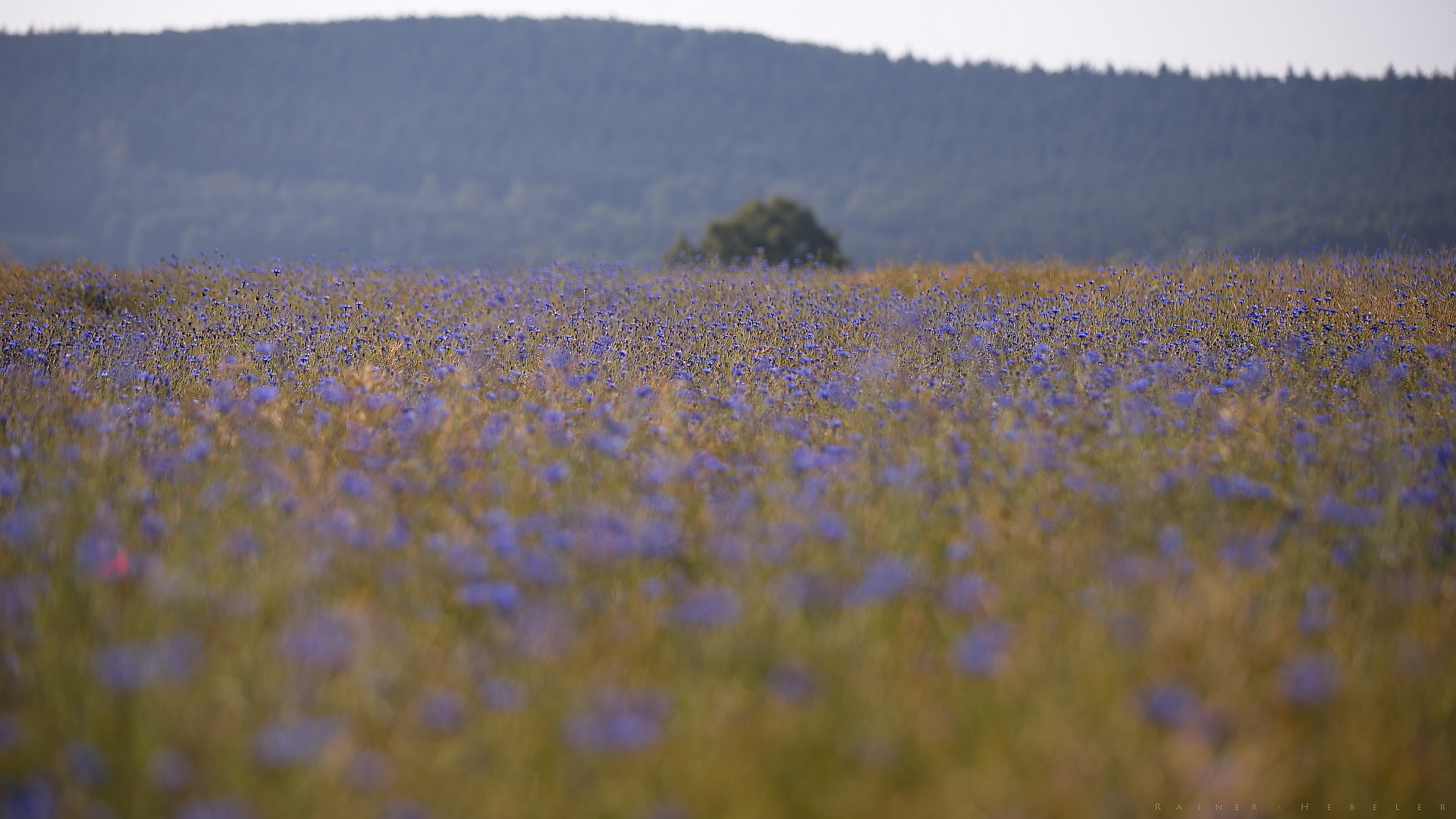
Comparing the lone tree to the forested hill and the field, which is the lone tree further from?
the field

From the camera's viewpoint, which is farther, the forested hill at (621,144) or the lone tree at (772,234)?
the forested hill at (621,144)

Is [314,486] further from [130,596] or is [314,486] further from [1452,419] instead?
[1452,419]

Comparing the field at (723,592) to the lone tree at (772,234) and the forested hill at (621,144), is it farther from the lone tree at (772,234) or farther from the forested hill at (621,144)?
the forested hill at (621,144)

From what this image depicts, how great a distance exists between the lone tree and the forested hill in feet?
60.5

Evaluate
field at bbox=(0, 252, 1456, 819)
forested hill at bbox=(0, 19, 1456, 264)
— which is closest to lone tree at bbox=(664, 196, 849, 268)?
forested hill at bbox=(0, 19, 1456, 264)

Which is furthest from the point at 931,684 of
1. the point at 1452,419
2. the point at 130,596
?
the point at 1452,419

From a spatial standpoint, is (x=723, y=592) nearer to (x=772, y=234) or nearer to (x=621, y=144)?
(x=772, y=234)

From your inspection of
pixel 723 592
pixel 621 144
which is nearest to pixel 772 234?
pixel 723 592

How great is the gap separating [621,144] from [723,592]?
60572 millimetres

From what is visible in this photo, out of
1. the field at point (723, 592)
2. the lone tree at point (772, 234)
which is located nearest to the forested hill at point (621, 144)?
the lone tree at point (772, 234)

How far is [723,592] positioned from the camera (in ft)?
6.97

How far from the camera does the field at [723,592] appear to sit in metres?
1.60

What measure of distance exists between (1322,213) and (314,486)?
46484mm

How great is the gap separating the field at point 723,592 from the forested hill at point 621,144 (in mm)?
39646
